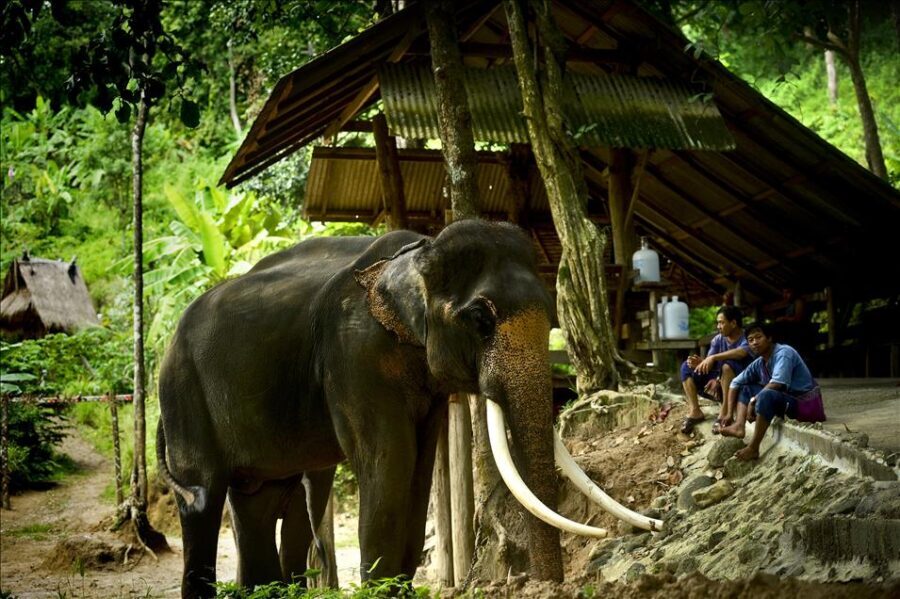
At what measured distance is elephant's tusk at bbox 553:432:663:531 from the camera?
482cm

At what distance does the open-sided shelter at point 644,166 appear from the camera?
414 inches

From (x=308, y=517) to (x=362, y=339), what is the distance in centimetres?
250

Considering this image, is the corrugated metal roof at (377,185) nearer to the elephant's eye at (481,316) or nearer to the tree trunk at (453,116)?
the tree trunk at (453,116)

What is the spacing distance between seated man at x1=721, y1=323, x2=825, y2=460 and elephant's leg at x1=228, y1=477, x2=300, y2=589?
3022 mm

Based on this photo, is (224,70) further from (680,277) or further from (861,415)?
(861,415)

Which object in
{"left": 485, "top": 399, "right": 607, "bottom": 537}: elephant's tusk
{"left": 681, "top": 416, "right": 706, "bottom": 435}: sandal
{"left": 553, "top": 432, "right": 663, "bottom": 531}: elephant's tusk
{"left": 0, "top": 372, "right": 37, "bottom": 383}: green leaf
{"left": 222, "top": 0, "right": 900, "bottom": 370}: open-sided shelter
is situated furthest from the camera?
{"left": 0, "top": 372, "right": 37, "bottom": 383}: green leaf

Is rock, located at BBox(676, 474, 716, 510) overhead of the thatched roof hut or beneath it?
beneath

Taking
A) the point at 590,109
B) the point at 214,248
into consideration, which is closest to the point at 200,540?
the point at 590,109

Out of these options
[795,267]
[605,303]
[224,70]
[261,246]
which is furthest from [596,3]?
[224,70]

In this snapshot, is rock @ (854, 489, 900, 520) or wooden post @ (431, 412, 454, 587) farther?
wooden post @ (431, 412, 454, 587)

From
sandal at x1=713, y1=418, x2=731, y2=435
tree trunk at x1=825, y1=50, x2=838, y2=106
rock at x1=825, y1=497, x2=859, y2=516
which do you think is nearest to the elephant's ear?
rock at x1=825, y1=497, x2=859, y2=516

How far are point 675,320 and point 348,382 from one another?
279 inches

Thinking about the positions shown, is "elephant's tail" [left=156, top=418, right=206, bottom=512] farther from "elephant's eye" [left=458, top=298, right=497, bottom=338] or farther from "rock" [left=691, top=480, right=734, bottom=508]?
"rock" [left=691, top=480, right=734, bottom=508]

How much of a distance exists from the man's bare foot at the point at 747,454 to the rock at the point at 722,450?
0.17 metres
